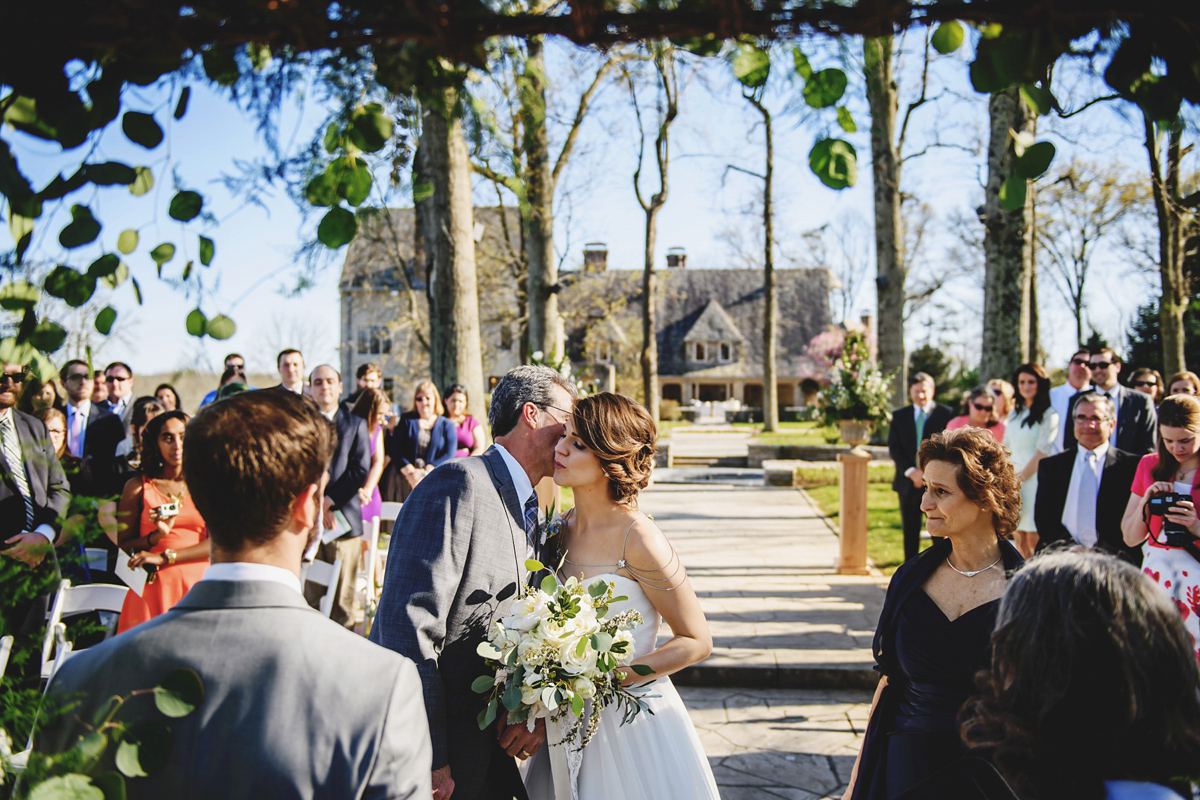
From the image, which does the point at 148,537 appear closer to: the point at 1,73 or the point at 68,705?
the point at 68,705

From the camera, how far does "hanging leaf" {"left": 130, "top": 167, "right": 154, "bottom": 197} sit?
1393 mm

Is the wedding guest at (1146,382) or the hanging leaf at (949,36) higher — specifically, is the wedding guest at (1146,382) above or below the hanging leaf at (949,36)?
below

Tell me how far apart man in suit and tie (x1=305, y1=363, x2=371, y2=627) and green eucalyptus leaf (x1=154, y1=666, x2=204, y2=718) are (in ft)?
17.9

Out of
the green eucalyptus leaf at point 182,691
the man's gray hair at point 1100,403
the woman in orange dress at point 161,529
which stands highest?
the man's gray hair at point 1100,403

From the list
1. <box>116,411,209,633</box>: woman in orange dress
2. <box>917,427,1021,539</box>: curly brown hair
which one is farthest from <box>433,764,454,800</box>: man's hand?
<box>116,411,209,633</box>: woman in orange dress

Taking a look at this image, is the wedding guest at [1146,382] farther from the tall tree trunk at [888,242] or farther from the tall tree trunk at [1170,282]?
the tall tree trunk at [1170,282]

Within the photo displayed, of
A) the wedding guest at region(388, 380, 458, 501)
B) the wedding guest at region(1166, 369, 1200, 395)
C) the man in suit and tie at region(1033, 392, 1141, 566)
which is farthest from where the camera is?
the wedding guest at region(388, 380, 458, 501)

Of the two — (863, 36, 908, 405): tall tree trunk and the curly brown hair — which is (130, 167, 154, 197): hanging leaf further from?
(863, 36, 908, 405): tall tree trunk

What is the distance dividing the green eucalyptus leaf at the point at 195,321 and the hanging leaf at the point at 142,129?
30cm

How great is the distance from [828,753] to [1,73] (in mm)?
5080

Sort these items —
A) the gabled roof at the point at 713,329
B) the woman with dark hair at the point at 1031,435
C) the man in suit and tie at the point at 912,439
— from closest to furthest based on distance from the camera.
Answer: the woman with dark hair at the point at 1031,435, the man in suit and tie at the point at 912,439, the gabled roof at the point at 713,329

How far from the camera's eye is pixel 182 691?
1.29 metres

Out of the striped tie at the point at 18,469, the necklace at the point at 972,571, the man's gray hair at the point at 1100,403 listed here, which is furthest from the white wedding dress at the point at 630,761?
the man's gray hair at the point at 1100,403

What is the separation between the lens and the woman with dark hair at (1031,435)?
7.24m
